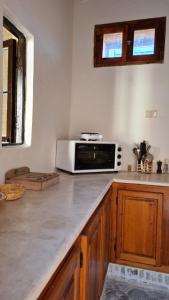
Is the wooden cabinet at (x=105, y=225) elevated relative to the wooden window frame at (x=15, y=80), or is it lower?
lower

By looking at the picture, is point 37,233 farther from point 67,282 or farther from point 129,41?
point 129,41

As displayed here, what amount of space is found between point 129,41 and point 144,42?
147 millimetres

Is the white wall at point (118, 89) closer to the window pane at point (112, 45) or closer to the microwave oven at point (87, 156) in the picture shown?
the window pane at point (112, 45)

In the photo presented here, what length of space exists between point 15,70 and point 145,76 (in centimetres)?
130

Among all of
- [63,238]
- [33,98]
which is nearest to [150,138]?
[33,98]

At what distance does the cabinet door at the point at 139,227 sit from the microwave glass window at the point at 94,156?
0.31 m

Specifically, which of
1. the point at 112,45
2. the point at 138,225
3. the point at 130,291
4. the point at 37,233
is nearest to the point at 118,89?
the point at 112,45

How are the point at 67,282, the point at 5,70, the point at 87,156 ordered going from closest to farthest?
1. the point at 67,282
2. the point at 5,70
3. the point at 87,156

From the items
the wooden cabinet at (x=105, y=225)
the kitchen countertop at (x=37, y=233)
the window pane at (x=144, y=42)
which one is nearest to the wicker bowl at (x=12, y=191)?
the kitchen countertop at (x=37, y=233)

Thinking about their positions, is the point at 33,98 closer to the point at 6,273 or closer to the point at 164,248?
the point at 6,273

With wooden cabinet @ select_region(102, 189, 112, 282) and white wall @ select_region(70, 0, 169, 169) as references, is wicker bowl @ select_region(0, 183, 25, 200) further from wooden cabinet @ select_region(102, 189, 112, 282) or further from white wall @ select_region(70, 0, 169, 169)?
white wall @ select_region(70, 0, 169, 169)

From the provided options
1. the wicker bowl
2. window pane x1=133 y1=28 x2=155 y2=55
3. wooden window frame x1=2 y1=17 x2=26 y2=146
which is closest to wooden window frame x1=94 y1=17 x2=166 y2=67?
window pane x1=133 y1=28 x2=155 y2=55

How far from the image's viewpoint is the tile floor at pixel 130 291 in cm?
170

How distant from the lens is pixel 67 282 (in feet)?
2.45
